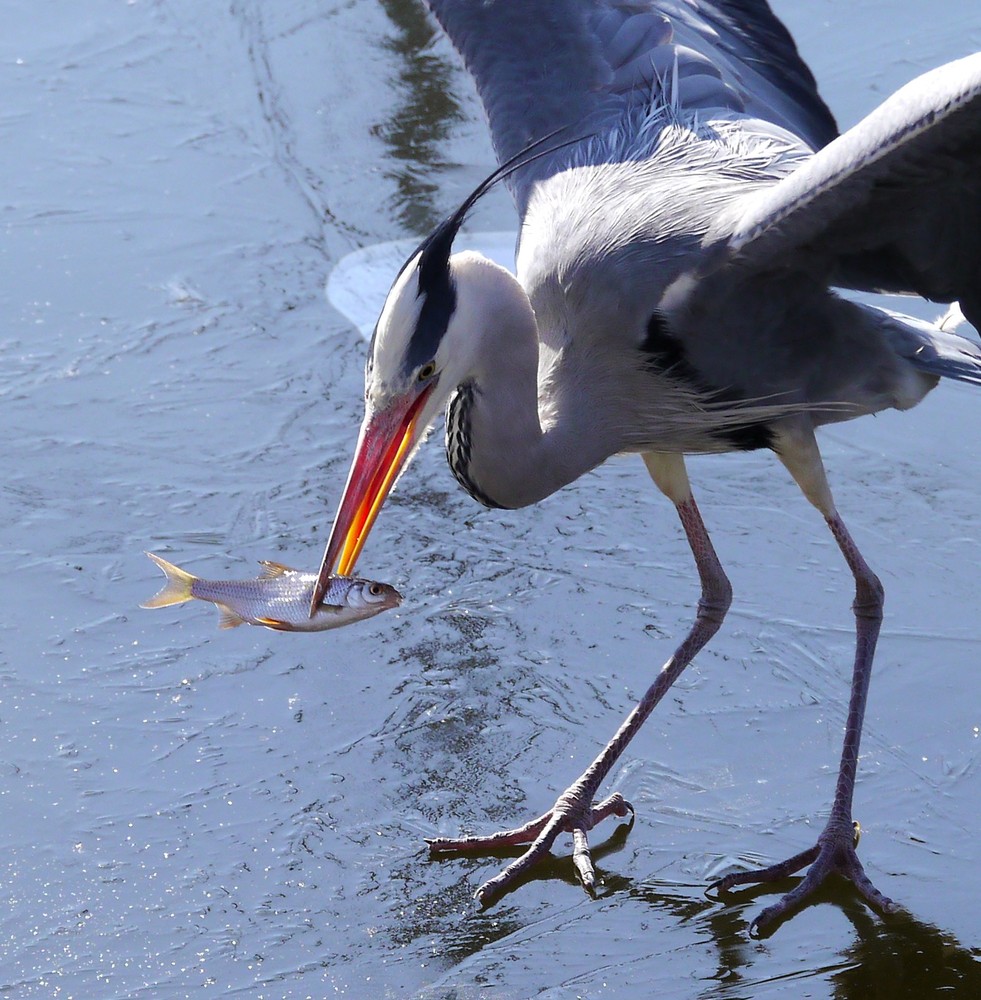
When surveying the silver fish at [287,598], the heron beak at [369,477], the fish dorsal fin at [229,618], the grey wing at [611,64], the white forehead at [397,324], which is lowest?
the fish dorsal fin at [229,618]

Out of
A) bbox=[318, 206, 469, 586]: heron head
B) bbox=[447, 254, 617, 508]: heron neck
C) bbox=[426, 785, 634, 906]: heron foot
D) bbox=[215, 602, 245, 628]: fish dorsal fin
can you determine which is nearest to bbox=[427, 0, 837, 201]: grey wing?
bbox=[447, 254, 617, 508]: heron neck

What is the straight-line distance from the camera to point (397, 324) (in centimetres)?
333

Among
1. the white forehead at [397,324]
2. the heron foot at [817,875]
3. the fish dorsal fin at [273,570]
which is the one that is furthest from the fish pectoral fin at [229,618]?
the heron foot at [817,875]

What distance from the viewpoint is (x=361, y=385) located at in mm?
5277

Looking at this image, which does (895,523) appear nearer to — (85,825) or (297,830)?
(297,830)

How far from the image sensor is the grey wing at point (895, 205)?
3.12 m

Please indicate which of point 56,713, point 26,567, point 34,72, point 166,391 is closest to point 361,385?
point 166,391

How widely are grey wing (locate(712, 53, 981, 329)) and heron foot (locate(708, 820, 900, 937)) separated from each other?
4.06 ft

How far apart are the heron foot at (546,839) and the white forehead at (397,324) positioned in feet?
3.55

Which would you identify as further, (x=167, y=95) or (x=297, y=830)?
(x=167, y=95)

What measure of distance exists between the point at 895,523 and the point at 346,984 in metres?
2.30

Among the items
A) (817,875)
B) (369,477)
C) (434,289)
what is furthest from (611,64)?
(817,875)

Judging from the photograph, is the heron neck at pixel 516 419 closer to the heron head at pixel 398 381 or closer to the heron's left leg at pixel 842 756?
the heron head at pixel 398 381

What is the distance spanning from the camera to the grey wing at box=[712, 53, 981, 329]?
312cm
